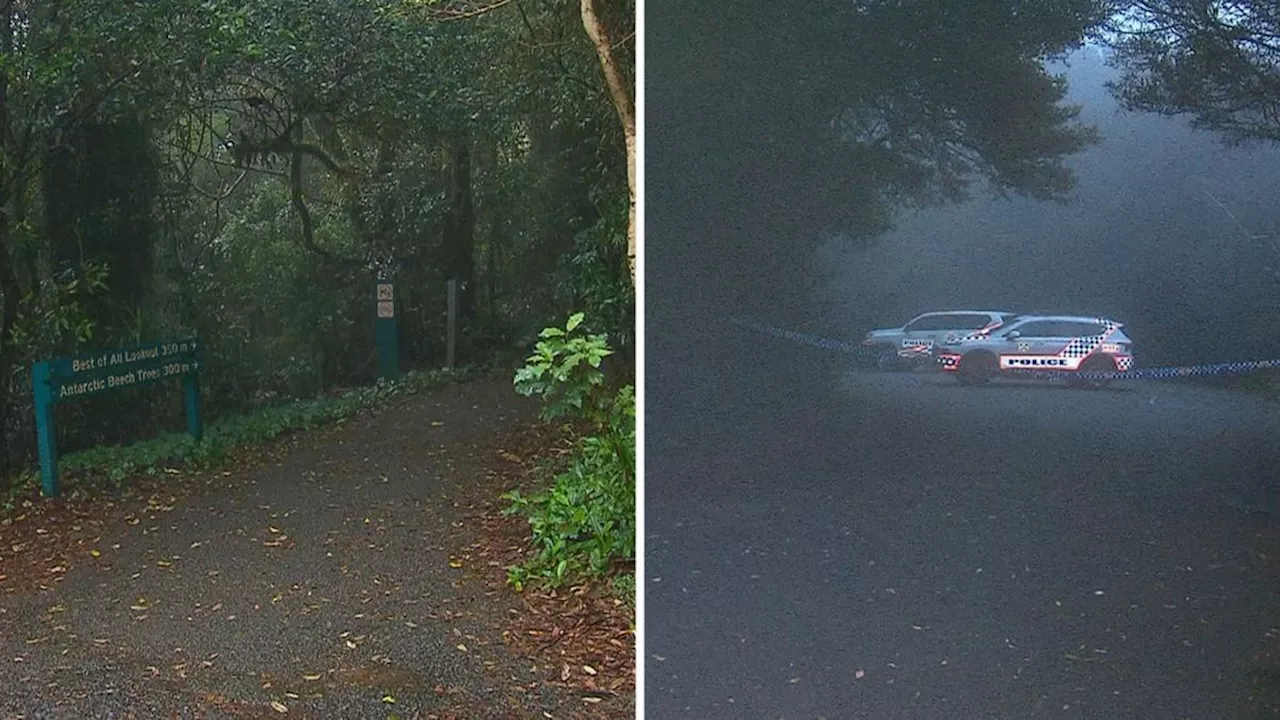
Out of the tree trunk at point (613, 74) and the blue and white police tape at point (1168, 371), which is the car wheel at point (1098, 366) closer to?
the blue and white police tape at point (1168, 371)

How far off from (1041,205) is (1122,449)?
1.84 ft

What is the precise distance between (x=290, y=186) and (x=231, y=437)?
2058 mm

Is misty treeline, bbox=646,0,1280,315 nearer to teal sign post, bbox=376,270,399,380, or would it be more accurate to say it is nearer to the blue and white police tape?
the blue and white police tape

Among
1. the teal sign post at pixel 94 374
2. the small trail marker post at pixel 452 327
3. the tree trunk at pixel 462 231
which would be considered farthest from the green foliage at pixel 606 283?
the teal sign post at pixel 94 374

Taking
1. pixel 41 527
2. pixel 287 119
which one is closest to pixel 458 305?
pixel 287 119

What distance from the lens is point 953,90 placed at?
99.7 inches

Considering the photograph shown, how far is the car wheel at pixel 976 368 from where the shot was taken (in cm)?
255

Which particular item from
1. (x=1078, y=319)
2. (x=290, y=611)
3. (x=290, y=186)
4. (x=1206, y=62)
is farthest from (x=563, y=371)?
(x=290, y=186)

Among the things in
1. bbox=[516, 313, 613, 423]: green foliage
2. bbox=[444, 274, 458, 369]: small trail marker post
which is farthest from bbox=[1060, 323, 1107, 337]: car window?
bbox=[444, 274, 458, 369]: small trail marker post

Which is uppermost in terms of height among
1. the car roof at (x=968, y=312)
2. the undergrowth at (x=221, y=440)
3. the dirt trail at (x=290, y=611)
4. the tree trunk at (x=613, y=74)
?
the tree trunk at (x=613, y=74)

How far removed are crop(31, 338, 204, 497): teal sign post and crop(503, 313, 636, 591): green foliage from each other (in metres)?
2.89

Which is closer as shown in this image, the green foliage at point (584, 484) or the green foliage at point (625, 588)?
the green foliage at point (584, 484)

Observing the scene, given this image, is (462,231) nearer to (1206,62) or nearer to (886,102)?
(886,102)

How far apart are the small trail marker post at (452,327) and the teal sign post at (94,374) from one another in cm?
250
